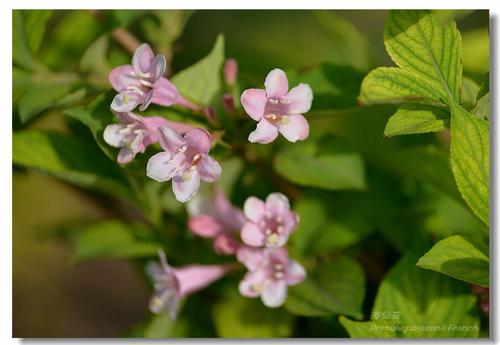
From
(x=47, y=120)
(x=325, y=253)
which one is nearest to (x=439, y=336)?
(x=325, y=253)

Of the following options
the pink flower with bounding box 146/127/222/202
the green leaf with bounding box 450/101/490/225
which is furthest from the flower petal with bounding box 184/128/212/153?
the green leaf with bounding box 450/101/490/225

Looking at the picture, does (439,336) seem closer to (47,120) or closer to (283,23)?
(47,120)

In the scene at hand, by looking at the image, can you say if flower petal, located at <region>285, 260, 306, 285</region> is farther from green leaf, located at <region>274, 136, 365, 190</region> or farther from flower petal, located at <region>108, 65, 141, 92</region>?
flower petal, located at <region>108, 65, 141, 92</region>

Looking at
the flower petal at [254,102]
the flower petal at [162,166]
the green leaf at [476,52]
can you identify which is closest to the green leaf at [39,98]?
the flower petal at [162,166]

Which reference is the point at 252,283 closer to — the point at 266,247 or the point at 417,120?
the point at 266,247

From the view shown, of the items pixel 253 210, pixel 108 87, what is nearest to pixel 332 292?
pixel 253 210

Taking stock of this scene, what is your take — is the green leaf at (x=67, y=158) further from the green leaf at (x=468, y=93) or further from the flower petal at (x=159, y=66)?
the green leaf at (x=468, y=93)
